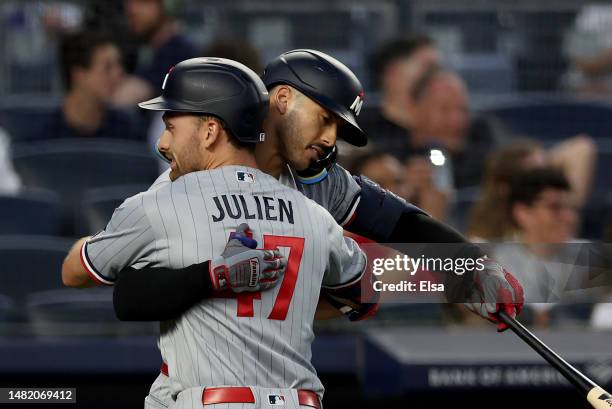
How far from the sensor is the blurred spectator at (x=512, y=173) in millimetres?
6070

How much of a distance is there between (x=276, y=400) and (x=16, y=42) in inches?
183

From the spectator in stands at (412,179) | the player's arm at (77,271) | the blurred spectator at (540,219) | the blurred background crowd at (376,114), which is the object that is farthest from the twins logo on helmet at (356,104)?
the spectator in stands at (412,179)

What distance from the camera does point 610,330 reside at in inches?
238

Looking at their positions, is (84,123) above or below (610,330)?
above

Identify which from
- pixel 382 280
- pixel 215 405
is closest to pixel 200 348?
pixel 215 405

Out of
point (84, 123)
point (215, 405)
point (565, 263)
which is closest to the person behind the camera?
point (215, 405)

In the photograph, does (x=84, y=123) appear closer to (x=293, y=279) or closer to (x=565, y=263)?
(x=565, y=263)

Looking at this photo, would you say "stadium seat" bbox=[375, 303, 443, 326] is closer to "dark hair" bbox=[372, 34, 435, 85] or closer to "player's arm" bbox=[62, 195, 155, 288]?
"dark hair" bbox=[372, 34, 435, 85]

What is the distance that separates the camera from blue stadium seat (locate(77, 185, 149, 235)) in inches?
246

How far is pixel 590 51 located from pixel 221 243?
188 inches

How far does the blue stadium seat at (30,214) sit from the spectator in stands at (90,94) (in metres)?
0.40

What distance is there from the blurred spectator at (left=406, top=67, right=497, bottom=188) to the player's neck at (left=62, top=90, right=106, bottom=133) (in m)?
1.71

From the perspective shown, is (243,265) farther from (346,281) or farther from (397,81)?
(397,81)

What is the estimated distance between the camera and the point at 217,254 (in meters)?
2.54
